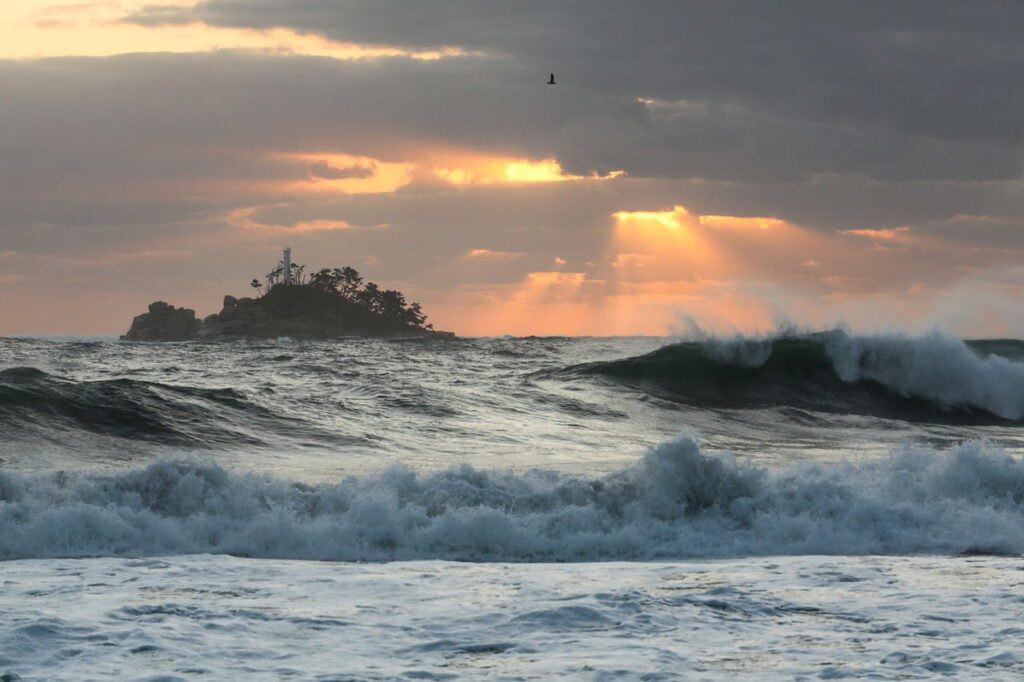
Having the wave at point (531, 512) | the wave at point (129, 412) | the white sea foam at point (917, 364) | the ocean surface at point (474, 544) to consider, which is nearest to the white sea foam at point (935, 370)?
the white sea foam at point (917, 364)

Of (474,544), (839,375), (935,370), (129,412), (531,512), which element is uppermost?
(935,370)

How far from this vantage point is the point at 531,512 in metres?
12.8

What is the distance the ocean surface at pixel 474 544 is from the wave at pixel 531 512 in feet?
0.11

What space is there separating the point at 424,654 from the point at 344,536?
435cm

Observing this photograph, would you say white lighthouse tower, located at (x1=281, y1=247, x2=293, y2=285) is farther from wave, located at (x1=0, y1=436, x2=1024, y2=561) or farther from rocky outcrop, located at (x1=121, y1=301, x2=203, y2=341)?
wave, located at (x1=0, y1=436, x2=1024, y2=561)

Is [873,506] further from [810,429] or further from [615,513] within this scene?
[810,429]

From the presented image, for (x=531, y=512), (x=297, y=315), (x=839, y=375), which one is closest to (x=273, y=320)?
(x=297, y=315)

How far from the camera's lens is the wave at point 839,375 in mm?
30328

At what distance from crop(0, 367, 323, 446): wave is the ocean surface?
8 cm

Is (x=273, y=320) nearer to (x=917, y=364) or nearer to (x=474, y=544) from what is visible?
(x=917, y=364)

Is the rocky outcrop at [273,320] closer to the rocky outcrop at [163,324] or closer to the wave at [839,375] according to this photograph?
the rocky outcrop at [163,324]

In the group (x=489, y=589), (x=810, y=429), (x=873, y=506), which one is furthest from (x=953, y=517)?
(x=810, y=429)

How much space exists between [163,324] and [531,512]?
128 meters

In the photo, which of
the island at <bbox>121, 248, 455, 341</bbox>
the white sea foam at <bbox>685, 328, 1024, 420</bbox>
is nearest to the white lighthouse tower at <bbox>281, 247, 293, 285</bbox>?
the island at <bbox>121, 248, 455, 341</bbox>
